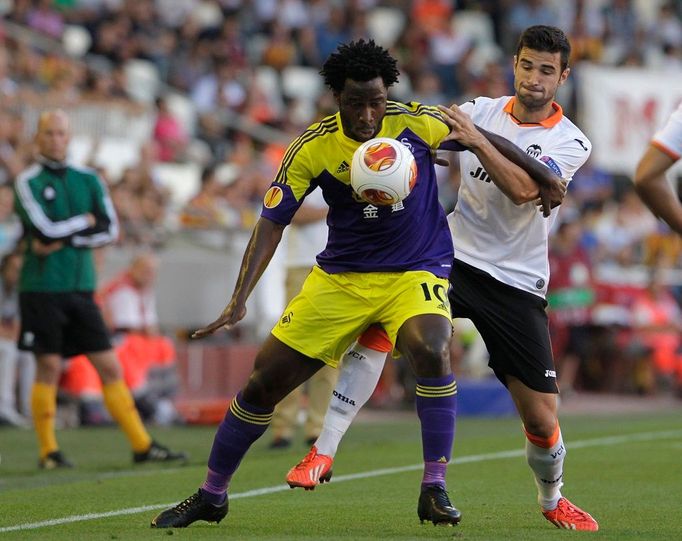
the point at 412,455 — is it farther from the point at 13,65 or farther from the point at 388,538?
the point at 13,65

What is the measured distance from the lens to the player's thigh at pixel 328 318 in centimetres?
688

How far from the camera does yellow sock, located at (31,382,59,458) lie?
34.8 feet

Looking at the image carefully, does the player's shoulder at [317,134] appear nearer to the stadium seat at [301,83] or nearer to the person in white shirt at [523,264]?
the person in white shirt at [523,264]

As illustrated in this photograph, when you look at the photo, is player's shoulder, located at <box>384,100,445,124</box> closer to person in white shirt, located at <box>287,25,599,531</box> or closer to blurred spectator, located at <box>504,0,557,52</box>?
person in white shirt, located at <box>287,25,599,531</box>

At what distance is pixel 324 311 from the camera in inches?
273

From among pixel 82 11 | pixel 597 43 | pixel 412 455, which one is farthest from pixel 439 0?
pixel 412 455

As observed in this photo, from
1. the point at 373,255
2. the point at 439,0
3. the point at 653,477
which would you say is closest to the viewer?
the point at 373,255

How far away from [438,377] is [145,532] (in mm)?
1530

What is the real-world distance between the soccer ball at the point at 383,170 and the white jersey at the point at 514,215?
2.14ft

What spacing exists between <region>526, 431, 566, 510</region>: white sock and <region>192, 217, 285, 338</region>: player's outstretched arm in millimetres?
1631

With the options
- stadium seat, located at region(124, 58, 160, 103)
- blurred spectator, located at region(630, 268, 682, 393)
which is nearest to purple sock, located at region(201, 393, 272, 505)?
blurred spectator, located at region(630, 268, 682, 393)

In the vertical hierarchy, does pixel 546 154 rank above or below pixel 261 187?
above

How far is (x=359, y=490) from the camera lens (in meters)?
8.84

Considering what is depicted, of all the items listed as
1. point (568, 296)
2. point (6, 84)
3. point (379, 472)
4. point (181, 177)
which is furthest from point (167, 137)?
point (379, 472)
